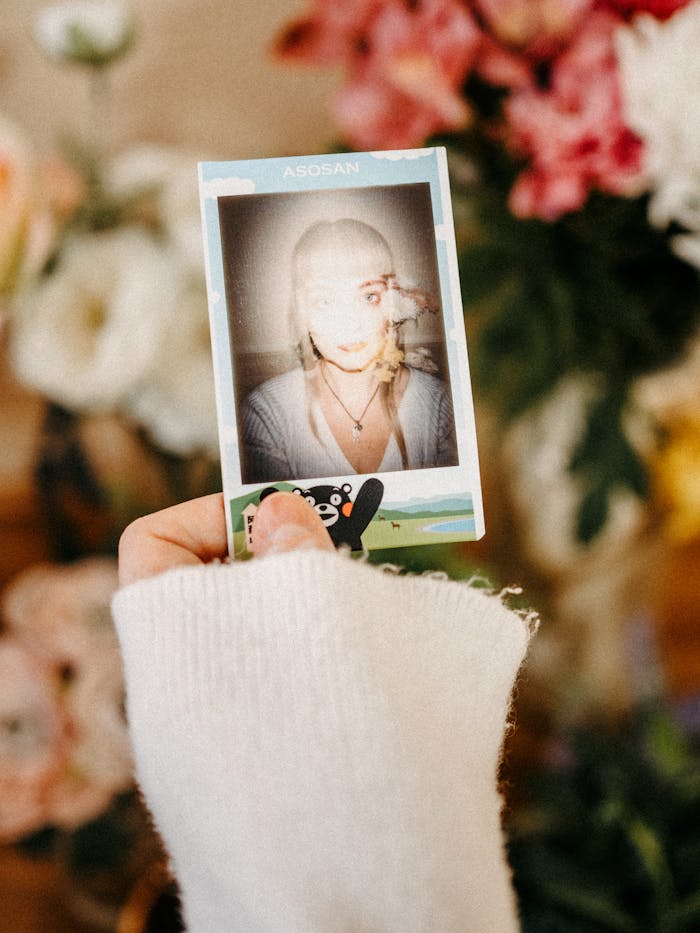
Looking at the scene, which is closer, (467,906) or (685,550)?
(467,906)

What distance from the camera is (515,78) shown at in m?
0.46

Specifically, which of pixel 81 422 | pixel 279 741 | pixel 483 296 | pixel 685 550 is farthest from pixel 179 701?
pixel 685 550

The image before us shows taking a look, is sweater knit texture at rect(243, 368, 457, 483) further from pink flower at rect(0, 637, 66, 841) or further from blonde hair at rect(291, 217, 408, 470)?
pink flower at rect(0, 637, 66, 841)

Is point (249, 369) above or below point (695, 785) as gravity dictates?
above

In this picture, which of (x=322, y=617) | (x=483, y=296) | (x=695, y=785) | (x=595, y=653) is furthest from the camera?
(x=595, y=653)

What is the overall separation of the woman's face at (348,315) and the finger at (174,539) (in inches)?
2.6

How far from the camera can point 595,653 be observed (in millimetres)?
801

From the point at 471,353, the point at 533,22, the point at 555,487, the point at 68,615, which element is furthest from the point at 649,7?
the point at 68,615

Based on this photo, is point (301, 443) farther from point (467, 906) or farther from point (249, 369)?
point (467, 906)

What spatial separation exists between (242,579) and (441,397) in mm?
92

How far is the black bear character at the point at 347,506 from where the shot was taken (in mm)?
284

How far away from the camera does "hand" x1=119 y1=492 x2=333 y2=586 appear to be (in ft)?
0.88

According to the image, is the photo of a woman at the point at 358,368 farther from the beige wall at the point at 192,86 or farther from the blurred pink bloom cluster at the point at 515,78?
the beige wall at the point at 192,86

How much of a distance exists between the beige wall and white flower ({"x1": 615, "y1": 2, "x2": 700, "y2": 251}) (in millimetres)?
301
